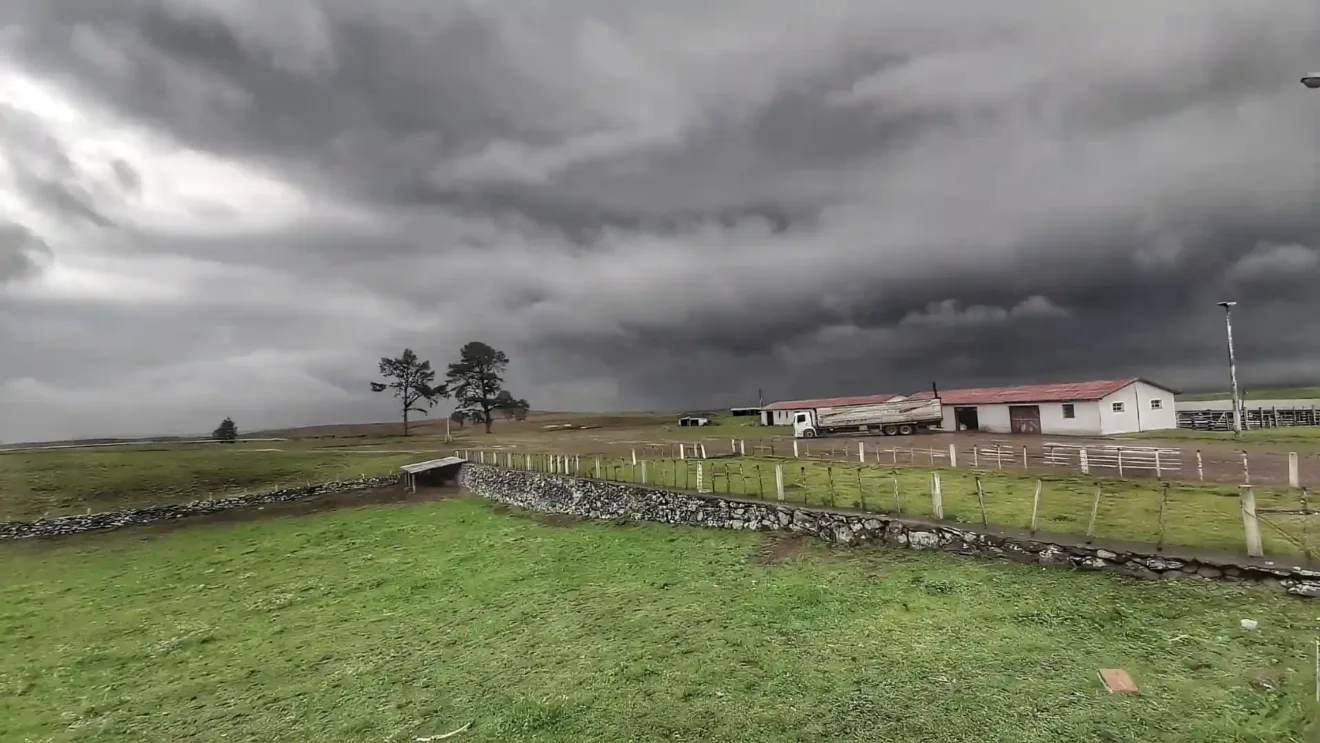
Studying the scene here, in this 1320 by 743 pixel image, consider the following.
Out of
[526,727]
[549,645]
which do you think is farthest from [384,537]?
[526,727]

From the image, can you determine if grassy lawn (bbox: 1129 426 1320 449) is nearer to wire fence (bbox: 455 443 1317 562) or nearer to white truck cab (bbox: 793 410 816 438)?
wire fence (bbox: 455 443 1317 562)

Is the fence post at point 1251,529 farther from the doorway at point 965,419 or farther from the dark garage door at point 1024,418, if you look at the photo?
the doorway at point 965,419

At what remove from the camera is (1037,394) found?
4531 centimetres

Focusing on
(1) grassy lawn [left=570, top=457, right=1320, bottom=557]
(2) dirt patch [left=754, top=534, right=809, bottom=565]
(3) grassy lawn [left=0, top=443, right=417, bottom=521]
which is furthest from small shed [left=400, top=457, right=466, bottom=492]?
(2) dirt patch [left=754, top=534, right=809, bottom=565]

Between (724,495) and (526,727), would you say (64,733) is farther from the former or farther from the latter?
(724,495)

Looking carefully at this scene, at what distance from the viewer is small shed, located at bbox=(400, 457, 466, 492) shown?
43944mm

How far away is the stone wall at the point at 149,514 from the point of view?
1264 inches

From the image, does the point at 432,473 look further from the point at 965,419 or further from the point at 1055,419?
the point at 1055,419

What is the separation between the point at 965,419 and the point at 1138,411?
42.1 ft

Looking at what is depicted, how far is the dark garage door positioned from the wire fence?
16459 mm

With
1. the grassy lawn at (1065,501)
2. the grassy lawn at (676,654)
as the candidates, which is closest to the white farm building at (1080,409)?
the grassy lawn at (1065,501)

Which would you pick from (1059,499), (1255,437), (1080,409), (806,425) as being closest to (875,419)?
(806,425)

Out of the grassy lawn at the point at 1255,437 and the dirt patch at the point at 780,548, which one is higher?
the dirt patch at the point at 780,548

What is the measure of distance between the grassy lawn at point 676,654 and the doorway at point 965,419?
134 feet
